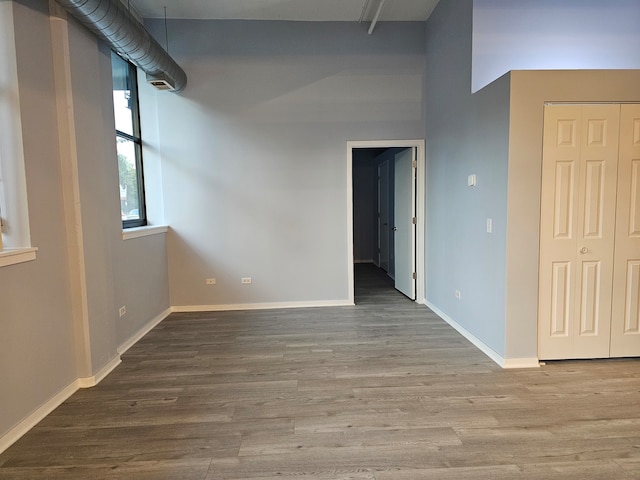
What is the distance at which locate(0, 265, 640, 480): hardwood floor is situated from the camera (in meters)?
1.85

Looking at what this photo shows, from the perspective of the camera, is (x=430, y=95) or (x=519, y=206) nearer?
(x=519, y=206)

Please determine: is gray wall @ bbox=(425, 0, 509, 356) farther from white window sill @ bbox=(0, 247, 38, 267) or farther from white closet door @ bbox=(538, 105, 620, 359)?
white window sill @ bbox=(0, 247, 38, 267)

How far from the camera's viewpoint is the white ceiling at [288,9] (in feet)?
13.3

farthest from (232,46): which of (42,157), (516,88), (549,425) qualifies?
(549,425)

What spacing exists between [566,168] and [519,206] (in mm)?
477

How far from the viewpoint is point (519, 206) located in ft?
9.31

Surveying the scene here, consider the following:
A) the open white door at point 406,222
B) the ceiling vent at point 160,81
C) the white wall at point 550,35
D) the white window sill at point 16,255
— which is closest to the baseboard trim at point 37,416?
the white window sill at point 16,255

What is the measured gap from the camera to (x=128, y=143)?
13.9 feet

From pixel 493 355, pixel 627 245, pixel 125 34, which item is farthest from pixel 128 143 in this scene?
pixel 627 245

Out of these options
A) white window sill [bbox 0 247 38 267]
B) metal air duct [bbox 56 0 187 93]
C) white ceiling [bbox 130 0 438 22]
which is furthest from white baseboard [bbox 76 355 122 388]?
white ceiling [bbox 130 0 438 22]

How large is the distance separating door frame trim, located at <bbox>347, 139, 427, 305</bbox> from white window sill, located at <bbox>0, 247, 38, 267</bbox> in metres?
3.35

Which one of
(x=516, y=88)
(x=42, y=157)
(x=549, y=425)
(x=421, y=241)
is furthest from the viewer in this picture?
(x=421, y=241)

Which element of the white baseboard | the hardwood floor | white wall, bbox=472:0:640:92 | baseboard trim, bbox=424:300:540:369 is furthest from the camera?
white wall, bbox=472:0:640:92

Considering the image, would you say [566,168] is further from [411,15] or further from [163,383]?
[163,383]
